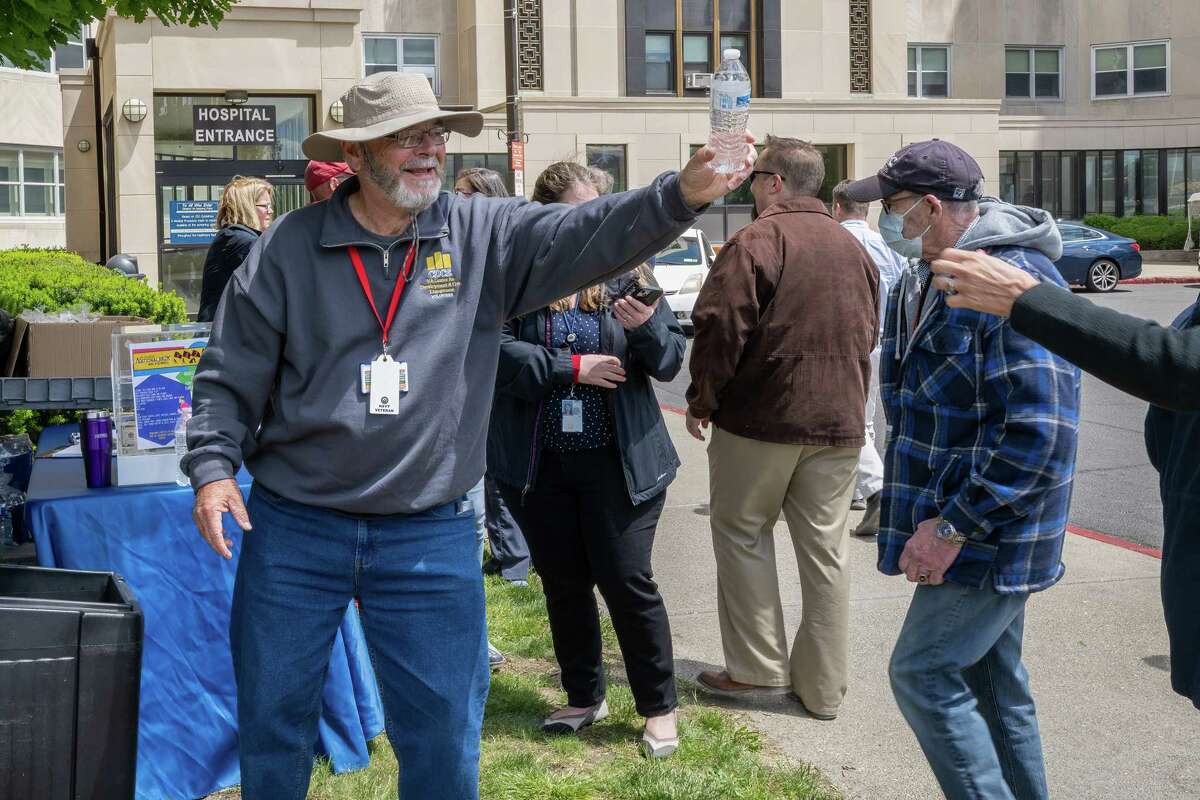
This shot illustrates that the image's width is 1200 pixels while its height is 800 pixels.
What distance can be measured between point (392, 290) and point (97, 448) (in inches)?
58.2

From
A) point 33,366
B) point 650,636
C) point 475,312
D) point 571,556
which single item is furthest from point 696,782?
point 33,366

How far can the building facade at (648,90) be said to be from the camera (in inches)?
772

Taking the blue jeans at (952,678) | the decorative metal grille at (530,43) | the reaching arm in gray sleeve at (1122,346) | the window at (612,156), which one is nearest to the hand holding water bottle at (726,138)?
the reaching arm in gray sleeve at (1122,346)

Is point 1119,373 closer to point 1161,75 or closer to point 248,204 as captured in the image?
point 248,204

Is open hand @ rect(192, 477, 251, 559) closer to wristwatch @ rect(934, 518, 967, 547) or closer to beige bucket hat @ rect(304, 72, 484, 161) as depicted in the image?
beige bucket hat @ rect(304, 72, 484, 161)

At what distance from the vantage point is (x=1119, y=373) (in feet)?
8.96

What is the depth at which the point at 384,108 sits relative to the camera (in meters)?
3.46

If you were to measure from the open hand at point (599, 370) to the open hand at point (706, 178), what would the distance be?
1607mm

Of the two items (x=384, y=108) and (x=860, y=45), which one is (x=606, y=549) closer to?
(x=384, y=108)

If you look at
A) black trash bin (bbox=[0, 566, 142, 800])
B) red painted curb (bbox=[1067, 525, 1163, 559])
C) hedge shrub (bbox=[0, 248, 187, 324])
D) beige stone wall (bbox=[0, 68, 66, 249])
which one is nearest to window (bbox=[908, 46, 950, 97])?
beige stone wall (bbox=[0, 68, 66, 249])

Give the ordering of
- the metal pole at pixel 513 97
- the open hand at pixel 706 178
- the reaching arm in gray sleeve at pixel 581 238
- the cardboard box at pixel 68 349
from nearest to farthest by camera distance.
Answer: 1. the open hand at pixel 706 178
2. the reaching arm in gray sleeve at pixel 581 238
3. the cardboard box at pixel 68 349
4. the metal pole at pixel 513 97

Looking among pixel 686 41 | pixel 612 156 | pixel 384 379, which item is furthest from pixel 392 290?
pixel 686 41

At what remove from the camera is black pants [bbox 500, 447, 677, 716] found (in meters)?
4.75

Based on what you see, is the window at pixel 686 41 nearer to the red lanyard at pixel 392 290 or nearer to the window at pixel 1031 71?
the window at pixel 1031 71
